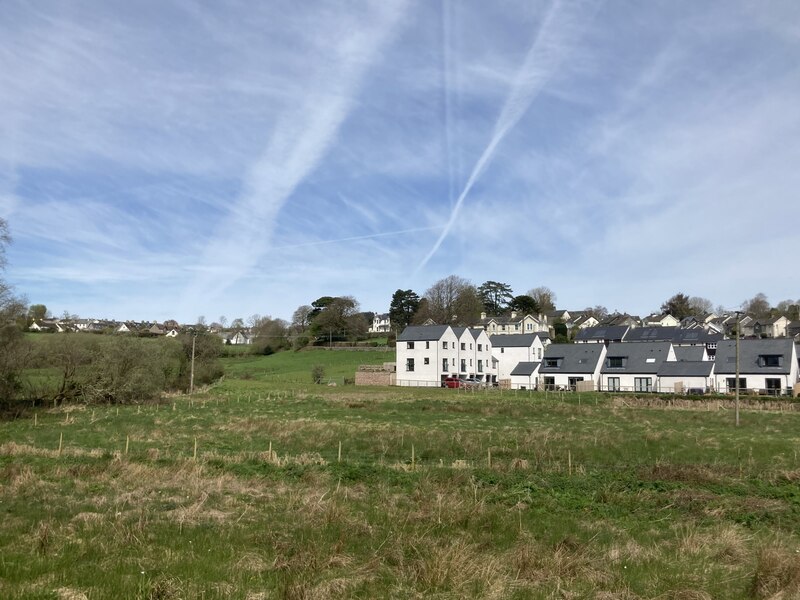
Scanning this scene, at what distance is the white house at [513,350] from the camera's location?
89.6 m

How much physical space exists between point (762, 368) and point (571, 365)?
72.3 feet

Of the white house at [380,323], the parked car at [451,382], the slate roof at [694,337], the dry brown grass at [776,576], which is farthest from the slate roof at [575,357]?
the white house at [380,323]

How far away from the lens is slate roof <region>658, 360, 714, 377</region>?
67750mm

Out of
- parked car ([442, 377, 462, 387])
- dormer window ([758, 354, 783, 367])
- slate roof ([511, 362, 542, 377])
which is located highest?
dormer window ([758, 354, 783, 367])

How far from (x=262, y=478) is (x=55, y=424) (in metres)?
25.4

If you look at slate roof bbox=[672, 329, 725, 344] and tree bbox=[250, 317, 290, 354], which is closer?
slate roof bbox=[672, 329, 725, 344]

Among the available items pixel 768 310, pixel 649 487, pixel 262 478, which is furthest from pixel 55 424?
pixel 768 310

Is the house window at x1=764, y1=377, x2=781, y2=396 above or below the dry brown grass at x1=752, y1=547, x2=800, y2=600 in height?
above

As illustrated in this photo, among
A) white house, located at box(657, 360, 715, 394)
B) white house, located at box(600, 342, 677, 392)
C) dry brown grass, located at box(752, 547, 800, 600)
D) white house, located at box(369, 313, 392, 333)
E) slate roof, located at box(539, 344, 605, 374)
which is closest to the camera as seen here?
dry brown grass, located at box(752, 547, 800, 600)

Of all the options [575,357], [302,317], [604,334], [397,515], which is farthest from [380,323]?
[397,515]

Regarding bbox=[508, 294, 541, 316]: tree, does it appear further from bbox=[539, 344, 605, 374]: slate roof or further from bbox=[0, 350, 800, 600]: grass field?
bbox=[0, 350, 800, 600]: grass field

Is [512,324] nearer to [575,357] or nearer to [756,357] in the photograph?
[575,357]

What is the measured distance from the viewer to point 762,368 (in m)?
65.9

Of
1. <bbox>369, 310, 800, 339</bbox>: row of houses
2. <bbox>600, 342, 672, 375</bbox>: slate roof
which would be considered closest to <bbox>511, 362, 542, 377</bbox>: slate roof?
<bbox>600, 342, 672, 375</bbox>: slate roof
